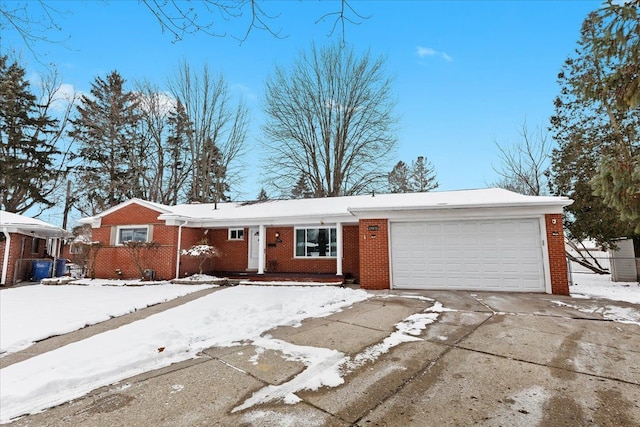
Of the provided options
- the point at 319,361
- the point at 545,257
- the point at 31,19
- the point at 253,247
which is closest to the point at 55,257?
the point at 253,247

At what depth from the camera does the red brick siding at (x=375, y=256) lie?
10.0m

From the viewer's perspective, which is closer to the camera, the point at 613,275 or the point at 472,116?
the point at 613,275

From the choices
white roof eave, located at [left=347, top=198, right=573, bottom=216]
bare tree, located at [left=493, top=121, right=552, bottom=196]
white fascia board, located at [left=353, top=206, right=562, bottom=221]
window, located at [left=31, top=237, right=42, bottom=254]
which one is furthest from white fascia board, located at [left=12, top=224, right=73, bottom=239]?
bare tree, located at [left=493, top=121, right=552, bottom=196]

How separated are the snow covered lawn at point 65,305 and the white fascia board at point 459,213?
691cm

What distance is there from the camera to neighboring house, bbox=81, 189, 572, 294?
902 centimetres

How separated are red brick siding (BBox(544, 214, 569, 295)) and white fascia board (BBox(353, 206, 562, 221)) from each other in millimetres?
303

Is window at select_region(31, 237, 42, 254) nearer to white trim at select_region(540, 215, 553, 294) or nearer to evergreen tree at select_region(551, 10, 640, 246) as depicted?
white trim at select_region(540, 215, 553, 294)

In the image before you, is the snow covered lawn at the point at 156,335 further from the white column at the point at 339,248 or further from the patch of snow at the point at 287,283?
the white column at the point at 339,248

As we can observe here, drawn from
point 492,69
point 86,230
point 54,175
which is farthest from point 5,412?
point 54,175

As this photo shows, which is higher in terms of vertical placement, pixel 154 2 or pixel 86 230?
pixel 154 2

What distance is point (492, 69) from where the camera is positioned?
1085cm

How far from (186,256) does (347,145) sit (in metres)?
13.3

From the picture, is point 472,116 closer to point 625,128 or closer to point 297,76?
point 625,128

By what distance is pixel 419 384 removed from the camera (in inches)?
123
